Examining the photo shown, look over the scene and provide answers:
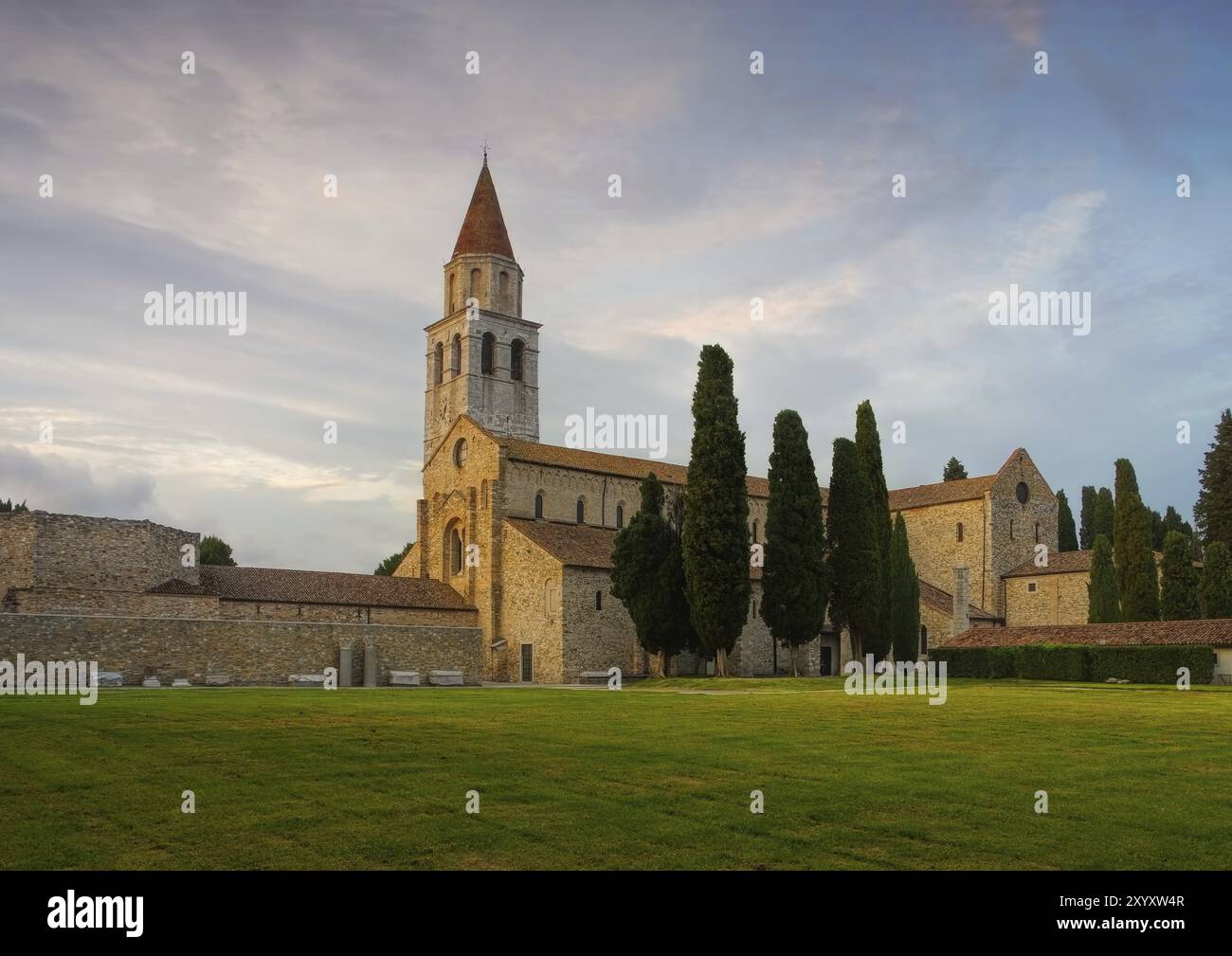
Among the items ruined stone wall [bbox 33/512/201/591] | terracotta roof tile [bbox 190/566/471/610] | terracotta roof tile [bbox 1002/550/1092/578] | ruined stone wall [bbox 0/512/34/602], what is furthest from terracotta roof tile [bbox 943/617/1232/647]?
ruined stone wall [bbox 0/512/34/602]

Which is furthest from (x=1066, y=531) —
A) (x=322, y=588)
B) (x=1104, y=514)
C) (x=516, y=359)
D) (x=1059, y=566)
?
(x=322, y=588)

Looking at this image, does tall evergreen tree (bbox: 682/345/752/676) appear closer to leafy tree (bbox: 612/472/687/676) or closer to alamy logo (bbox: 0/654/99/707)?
leafy tree (bbox: 612/472/687/676)

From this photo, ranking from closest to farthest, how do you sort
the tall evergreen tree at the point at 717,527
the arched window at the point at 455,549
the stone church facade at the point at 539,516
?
the tall evergreen tree at the point at 717,527
the stone church facade at the point at 539,516
the arched window at the point at 455,549

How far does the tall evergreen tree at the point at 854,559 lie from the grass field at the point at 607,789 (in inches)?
978

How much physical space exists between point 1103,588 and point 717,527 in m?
22.4

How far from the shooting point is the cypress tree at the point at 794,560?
4191 centimetres

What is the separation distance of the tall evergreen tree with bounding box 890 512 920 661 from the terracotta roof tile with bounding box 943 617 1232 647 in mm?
4572

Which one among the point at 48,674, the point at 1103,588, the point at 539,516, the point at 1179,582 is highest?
the point at 539,516

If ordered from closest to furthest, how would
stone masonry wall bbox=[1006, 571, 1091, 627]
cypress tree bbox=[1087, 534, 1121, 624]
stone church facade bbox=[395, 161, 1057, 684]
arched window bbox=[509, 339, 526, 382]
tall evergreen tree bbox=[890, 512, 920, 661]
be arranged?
1. stone church facade bbox=[395, 161, 1057, 684]
2. tall evergreen tree bbox=[890, 512, 920, 661]
3. cypress tree bbox=[1087, 534, 1121, 624]
4. stone masonry wall bbox=[1006, 571, 1091, 627]
5. arched window bbox=[509, 339, 526, 382]

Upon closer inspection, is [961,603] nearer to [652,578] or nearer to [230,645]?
[652,578]

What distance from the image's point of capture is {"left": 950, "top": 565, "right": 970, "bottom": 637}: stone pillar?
5494cm
